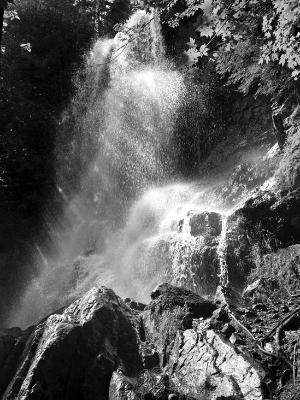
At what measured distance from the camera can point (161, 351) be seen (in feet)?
16.2

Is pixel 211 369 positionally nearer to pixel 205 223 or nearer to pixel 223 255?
pixel 223 255

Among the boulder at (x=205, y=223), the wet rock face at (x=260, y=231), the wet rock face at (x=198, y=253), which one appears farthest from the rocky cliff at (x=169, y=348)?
the boulder at (x=205, y=223)

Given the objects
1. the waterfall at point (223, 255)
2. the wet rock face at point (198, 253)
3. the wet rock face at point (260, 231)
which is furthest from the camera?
the wet rock face at point (198, 253)

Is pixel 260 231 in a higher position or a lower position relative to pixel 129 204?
lower

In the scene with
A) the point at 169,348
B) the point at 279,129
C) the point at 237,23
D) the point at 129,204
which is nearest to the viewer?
the point at 237,23

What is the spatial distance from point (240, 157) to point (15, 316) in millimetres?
9465

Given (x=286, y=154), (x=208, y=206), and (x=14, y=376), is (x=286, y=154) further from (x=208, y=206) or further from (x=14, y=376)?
(x=14, y=376)

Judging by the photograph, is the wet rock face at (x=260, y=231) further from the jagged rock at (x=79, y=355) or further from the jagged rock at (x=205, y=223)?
the jagged rock at (x=79, y=355)

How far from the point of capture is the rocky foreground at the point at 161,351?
12.7 ft

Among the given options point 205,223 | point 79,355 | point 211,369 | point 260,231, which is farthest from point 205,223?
point 211,369

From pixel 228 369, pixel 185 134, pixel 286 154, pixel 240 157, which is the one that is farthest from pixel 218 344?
pixel 185 134

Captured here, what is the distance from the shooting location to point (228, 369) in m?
3.99

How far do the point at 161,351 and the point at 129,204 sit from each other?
10.5 m

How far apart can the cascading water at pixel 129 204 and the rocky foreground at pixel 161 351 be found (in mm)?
2923
